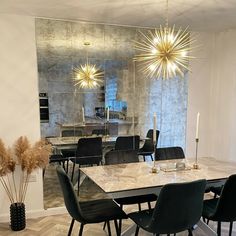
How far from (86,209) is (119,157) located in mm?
787

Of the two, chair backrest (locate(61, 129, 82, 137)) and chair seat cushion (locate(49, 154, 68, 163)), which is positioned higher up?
chair backrest (locate(61, 129, 82, 137))

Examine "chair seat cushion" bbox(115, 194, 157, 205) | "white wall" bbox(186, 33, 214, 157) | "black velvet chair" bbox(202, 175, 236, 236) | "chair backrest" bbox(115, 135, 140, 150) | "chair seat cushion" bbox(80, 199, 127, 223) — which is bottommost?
"chair seat cushion" bbox(115, 194, 157, 205)

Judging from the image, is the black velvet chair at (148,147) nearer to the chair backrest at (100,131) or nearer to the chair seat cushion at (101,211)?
the chair backrest at (100,131)

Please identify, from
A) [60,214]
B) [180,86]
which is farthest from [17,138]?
[180,86]

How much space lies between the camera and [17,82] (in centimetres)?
344

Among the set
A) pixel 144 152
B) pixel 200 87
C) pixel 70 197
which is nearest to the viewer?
pixel 70 197

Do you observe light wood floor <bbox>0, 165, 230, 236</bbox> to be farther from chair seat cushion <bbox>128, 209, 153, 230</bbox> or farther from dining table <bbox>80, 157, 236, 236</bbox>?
chair seat cushion <bbox>128, 209, 153, 230</bbox>

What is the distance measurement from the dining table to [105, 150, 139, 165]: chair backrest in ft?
0.53

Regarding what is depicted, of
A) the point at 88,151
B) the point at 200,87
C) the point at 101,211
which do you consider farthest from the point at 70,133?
the point at 200,87

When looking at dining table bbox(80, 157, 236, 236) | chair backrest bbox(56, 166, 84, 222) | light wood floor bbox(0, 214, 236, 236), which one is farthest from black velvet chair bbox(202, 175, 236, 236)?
chair backrest bbox(56, 166, 84, 222)

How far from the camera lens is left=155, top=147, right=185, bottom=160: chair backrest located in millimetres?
3447

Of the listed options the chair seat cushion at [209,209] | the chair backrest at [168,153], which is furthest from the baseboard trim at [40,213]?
the chair seat cushion at [209,209]

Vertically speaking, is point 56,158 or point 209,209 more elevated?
point 56,158

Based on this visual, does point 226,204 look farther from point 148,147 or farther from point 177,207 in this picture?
point 148,147
